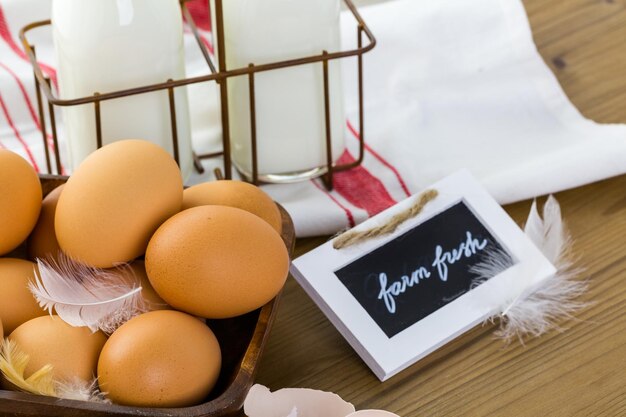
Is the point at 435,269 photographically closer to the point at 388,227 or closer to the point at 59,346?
the point at 388,227

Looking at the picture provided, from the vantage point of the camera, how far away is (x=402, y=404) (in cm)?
63

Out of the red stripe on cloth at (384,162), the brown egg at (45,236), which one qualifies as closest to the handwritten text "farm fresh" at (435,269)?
the red stripe on cloth at (384,162)

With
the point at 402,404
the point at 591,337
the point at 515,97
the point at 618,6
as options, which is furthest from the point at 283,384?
the point at 618,6

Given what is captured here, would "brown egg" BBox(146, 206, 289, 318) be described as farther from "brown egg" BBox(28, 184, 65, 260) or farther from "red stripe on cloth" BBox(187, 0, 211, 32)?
"red stripe on cloth" BBox(187, 0, 211, 32)

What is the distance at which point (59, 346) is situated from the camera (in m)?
0.52

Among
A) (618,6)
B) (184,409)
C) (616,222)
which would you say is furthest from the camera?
(618,6)

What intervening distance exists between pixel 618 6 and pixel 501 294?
487 millimetres

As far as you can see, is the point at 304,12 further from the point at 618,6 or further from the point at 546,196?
the point at 618,6

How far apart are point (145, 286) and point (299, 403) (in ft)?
0.37

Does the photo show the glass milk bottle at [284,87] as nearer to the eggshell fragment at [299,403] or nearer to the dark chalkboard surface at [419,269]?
the dark chalkboard surface at [419,269]

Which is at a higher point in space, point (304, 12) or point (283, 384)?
point (304, 12)

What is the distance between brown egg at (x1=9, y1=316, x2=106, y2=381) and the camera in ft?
1.70

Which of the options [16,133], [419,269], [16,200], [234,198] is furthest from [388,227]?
[16,133]

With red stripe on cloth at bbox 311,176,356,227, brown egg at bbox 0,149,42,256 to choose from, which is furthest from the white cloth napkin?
brown egg at bbox 0,149,42,256
